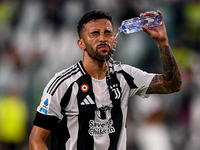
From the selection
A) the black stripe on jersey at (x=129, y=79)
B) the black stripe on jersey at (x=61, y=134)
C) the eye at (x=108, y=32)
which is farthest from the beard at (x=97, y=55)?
the black stripe on jersey at (x=61, y=134)

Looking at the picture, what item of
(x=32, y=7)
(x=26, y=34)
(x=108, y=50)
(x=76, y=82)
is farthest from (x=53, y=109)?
(x=32, y=7)

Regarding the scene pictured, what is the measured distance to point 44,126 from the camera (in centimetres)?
263

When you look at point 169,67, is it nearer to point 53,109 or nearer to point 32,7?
point 53,109

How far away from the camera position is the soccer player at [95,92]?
2.66m

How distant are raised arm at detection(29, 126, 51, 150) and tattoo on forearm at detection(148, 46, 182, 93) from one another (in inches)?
45.0

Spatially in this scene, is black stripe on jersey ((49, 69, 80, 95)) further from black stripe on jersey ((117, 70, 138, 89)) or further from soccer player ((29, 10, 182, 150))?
black stripe on jersey ((117, 70, 138, 89))

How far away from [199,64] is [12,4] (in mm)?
3742

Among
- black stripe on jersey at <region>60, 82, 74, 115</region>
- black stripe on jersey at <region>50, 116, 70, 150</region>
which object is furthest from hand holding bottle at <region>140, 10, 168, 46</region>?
black stripe on jersey at <region>50, 116, 70, 150</region>

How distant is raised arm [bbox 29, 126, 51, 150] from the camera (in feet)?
8.44

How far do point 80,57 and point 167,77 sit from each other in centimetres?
278

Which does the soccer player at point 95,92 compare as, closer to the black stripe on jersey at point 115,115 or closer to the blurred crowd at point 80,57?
the black stripe on jersey at point 115,115

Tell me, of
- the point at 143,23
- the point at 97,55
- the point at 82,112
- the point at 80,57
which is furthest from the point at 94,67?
the point at 80,57

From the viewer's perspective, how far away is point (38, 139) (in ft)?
8.50

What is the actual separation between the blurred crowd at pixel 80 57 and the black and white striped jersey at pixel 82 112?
219cm
